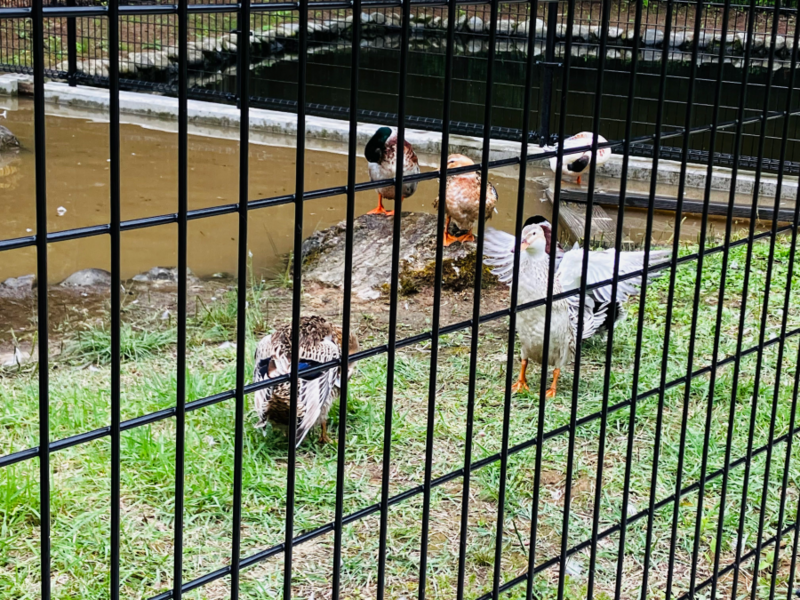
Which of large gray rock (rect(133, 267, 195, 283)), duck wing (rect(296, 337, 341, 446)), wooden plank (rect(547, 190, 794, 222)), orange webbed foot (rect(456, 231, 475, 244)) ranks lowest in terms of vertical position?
large gray rock (rect(133, 267, 195, 283))

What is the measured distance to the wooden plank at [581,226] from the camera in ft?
23.0

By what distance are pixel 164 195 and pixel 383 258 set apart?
8.37 feet

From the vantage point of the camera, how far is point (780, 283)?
5707mm

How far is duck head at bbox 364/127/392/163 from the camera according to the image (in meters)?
6.84

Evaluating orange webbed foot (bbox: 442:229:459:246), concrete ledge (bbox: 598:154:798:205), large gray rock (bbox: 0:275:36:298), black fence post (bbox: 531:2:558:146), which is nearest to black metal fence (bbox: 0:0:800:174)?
black fence post (bbox: 531:2:558:146)

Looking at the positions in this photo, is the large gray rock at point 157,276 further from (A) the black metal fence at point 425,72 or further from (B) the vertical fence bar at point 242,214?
(B) the vertical fence bar at point 242,214

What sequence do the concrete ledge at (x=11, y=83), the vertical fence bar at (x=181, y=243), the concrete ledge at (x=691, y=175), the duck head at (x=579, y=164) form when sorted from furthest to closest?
the concrete ledge at (x=11, y=83)
the concrete ledge at (x=691, y=175)
the duck head at (x=579, y=164)
the vertical fence bar at (x=181, y=243)

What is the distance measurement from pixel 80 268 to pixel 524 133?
17.5 feet

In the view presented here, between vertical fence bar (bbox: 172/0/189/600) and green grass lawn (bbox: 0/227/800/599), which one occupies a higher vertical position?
vertical fence bar (bbox: 172/0/189/600)

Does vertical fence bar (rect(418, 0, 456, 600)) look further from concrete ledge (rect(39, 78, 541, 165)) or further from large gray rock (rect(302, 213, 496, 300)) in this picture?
concrete ledge (rect(39, 78, 541, 165))

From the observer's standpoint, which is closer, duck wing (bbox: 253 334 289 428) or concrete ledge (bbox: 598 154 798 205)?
duck wing (bbox: 253 334 289 428)

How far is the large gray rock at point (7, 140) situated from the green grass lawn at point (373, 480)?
14.8 feet

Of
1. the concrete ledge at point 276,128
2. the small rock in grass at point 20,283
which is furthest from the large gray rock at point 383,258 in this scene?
the concrete ledge at point 276,128

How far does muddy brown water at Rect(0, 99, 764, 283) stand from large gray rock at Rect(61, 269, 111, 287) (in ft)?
0.74
